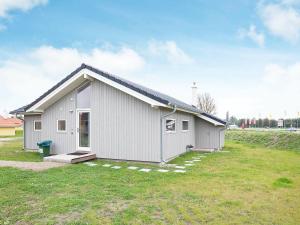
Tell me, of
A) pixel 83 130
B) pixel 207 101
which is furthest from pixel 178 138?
pixel 207 101

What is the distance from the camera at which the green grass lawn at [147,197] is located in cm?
457

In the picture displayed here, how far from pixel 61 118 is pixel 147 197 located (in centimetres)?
810

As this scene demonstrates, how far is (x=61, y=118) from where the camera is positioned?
12.5 meters

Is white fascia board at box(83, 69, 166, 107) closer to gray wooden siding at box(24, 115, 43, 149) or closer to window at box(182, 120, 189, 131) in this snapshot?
window at box(182, 120, 189, 131)

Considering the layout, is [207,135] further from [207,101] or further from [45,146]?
[207,101]

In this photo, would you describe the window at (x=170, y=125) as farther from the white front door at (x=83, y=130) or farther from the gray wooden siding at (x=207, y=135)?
the gray wooden siding at (x=207, y=135)

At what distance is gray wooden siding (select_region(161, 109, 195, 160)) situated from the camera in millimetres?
10750

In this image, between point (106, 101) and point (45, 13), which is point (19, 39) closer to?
point (45, 13)

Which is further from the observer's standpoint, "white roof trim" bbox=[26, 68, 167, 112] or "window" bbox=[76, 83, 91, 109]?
"window" bbox=[76, 83, 91, 109]

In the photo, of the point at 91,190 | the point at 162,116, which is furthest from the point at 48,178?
the point at 162,116

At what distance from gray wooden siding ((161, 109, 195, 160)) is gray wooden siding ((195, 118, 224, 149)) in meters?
0.66

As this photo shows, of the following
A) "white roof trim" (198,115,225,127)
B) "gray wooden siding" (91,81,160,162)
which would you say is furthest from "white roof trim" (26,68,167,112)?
"white roof trim" (198,115,225,127)

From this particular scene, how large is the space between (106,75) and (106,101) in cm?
120

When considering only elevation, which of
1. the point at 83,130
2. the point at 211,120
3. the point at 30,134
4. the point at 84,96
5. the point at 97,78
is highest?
the point at 97,78
